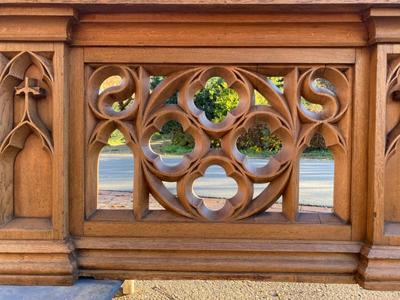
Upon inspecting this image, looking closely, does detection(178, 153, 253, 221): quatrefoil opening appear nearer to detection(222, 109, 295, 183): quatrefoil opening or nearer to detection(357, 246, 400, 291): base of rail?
detection(222, 109, 295, 183): quatrefoil opening

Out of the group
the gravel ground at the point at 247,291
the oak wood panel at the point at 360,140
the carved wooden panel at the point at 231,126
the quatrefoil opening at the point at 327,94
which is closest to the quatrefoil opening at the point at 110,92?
the carved wooden panel at the point at 231,126

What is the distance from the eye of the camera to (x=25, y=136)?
2.70ft

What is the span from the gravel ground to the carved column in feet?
2.18

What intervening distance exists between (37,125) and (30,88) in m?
0.08

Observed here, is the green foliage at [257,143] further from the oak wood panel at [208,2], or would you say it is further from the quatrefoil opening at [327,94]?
the oak wood panel at [208,2]

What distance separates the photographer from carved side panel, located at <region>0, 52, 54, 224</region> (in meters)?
0.79

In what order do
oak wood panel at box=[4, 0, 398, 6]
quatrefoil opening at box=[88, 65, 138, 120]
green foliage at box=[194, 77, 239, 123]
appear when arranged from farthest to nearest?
green foliage at box=[194, 77, 239, 123] → quatrefoil opening at box=[88, 65, 138, 120] → oak wood panel at box=[4, 0, 398, 6]

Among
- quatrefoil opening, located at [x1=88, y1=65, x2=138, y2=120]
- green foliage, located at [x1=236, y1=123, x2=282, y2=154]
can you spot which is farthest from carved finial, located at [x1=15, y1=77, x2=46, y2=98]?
green foliage, located at [x1=236, y1=123, x2=282, y2=154]

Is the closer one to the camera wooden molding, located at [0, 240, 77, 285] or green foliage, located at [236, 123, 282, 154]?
wooden molding, located at [0, 240, 77, 285]

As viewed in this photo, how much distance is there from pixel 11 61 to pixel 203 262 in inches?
24.0

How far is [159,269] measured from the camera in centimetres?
80

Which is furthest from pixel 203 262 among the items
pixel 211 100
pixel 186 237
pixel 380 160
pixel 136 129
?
pixel 211 100

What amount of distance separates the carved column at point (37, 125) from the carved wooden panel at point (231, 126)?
70mm

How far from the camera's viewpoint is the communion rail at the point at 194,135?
0.77 m
